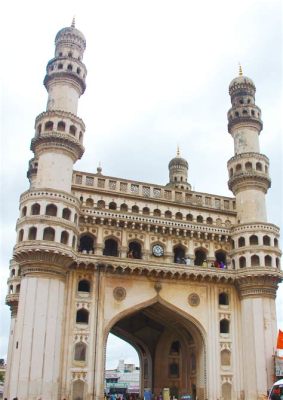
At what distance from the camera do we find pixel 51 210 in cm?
3083

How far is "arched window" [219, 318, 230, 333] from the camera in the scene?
34.2m

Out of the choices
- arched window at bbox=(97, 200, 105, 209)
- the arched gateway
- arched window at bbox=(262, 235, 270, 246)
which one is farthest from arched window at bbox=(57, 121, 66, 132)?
arched window at bbox=(262, 235, 270, 246)

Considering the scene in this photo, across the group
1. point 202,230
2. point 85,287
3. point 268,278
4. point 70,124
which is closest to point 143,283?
point 85,287

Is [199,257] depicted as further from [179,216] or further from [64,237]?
[64,237]

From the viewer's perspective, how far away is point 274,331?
33.2 m

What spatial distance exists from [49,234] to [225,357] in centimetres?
1485

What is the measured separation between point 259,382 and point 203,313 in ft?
18.7

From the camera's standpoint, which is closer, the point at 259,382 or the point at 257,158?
the point at 259,382

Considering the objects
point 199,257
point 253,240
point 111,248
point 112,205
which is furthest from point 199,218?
point 111,248

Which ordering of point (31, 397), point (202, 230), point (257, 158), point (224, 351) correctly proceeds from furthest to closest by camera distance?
point (257, 158)
point (202, 230)
point (224, 351)
point (31, 397)

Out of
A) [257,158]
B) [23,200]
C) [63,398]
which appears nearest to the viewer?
[63,398]

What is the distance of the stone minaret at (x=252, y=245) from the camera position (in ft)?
106

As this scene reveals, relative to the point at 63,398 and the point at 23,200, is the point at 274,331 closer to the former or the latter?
the point at 63,398

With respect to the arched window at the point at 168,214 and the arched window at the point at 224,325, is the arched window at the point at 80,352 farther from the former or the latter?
the arched window at the point at 168,214
